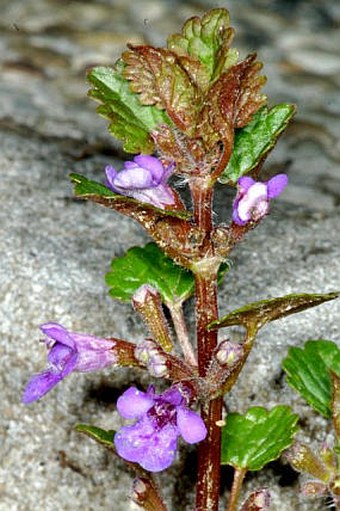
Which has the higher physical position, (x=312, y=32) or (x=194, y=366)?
(x=312, y=32)

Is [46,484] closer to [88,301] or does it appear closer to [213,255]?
[88,301]

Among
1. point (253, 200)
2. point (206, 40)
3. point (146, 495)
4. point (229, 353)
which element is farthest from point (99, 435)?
point (206, 40)

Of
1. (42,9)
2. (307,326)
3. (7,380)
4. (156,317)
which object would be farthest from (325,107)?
(156,317)

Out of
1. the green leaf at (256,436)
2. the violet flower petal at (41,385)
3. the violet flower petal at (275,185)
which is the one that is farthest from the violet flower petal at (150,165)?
the green leaf at (256,436)

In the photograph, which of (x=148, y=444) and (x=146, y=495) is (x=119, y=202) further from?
(x=146, y=495)

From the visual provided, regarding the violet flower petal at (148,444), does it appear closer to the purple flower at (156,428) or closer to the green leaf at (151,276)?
the purple flower at (156,428)
